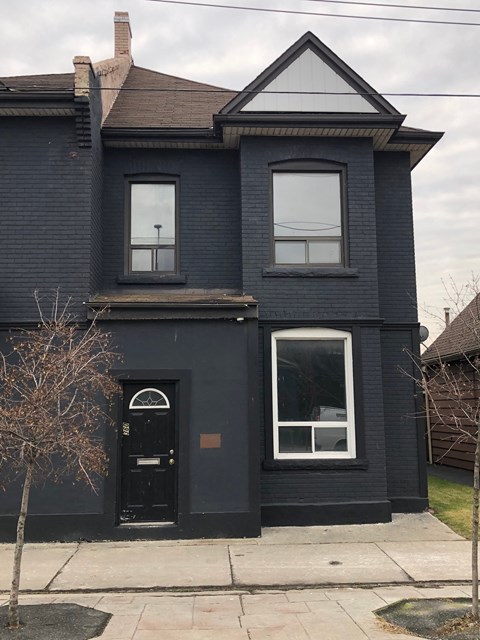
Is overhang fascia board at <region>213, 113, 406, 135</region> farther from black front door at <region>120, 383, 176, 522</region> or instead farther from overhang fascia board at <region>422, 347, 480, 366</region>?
overhang fascia board at <region>422, 347, 480, 366</region>

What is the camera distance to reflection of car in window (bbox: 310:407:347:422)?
10539 mm

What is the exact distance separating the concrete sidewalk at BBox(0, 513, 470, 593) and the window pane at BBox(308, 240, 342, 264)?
183 inches

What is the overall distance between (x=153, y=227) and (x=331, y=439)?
16.9 ft

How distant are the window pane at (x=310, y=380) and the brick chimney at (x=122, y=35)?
30.3ft

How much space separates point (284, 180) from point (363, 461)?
17.1 feet

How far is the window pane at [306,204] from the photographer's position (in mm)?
11000

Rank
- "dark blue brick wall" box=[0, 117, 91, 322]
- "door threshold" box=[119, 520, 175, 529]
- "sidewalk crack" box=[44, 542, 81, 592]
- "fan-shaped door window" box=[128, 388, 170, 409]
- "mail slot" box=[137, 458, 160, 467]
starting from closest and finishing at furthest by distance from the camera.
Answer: "sidewalk crack" box=[44, 542, 81, 592], "door threshold" box=[119, 520, 175, 529], "mail slot" box=[137, 458, 160, 467], "fan-shaped door window" box=[128, 388, 170, 409], "dark blue brick wall" box=[0, 117, 91, 322]

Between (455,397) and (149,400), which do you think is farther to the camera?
(455,397)

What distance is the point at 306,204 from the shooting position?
11047 mm

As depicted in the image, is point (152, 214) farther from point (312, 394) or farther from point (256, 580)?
point (256, 580)

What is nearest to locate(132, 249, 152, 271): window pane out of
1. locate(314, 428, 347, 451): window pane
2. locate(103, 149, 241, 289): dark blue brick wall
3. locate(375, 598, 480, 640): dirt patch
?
locate(103, 149, 241, 289): dark blue brick wall

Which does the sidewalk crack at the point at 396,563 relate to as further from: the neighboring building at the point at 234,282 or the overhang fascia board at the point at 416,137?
the overhang fascia board at the point at 416,137

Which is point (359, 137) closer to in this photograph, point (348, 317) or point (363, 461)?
point (348, 317)

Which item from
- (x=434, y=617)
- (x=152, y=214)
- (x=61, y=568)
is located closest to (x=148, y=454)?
(x=61, y=568)
